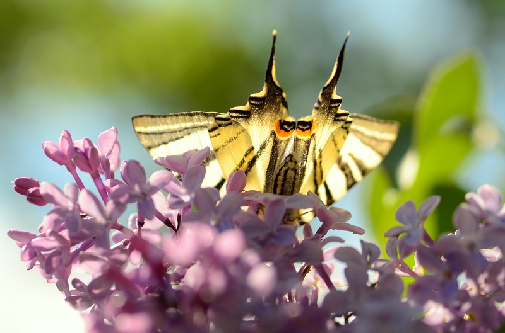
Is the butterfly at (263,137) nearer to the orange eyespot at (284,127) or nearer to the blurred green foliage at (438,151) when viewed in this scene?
the orange eyespot at (284,127)

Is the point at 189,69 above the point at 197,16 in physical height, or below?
below

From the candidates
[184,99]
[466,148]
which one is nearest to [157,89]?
[184,99]

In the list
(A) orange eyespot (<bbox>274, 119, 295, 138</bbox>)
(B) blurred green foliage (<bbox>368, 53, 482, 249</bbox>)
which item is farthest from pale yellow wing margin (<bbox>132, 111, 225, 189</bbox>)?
(B) blurred green foliage (<bbox>368, 53, 482, 249</bbox>)

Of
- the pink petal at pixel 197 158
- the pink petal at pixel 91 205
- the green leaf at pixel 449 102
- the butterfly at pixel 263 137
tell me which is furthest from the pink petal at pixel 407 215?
the green leaf at pixel 449 102

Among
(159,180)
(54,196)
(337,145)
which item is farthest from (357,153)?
(54,196)

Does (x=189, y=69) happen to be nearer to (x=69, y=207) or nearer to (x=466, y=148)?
(x=466, y=148)

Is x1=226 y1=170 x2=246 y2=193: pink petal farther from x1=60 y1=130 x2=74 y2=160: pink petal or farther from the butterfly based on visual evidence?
x1=60 y1=130 x2=74 y2=160: pink petal

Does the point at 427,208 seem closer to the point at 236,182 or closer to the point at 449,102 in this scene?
the point at 236,182
